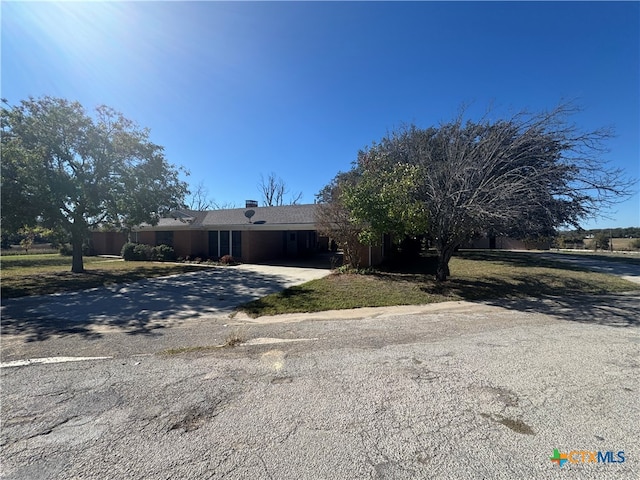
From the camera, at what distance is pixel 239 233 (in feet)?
64.7

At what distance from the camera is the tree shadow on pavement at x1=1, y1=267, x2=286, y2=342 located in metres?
6.34

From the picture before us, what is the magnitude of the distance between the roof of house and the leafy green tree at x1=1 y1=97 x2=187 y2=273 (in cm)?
338

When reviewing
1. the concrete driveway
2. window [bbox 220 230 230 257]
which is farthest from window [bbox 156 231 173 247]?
the concrete driveway

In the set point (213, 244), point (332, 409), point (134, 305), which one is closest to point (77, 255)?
point (213, 244)

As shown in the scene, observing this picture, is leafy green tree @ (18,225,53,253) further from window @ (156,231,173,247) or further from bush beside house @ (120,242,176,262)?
window @ (156,231,173,247)

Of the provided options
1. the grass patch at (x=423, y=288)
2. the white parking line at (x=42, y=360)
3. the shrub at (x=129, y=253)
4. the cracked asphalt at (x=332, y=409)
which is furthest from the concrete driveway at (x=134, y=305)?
the shrub at (x=129, y=253)

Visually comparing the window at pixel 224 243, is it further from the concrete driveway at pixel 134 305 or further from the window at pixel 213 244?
the concrete driveway at pixel 134 305

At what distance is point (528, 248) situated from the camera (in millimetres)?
30422

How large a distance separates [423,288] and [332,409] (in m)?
7.82

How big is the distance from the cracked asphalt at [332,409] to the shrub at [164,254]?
16.3 m

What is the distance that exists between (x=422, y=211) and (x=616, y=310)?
5.27 metres

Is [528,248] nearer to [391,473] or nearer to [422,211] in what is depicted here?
[422,211]

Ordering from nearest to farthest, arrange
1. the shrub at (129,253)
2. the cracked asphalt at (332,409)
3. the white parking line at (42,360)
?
the cracked asphalt at (332,409) < the white parking line at (42,360) < the shrub at (129,253)

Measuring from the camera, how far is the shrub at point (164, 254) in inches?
803
